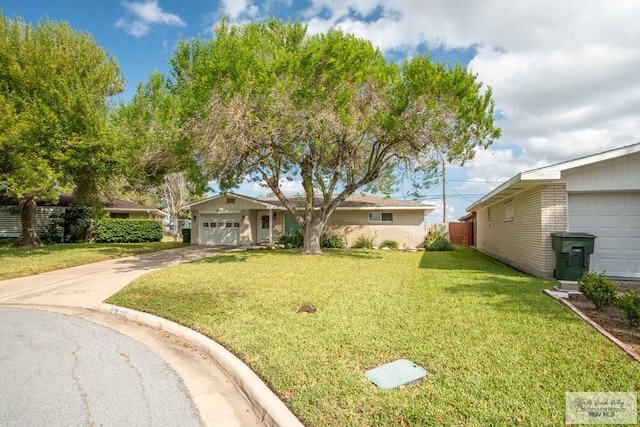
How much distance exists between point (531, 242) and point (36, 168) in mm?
17094

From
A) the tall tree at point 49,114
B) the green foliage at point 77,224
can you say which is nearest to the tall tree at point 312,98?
the tall tree at point 49,114

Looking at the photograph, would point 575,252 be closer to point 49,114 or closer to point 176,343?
point 176,343

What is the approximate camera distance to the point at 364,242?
21234 mm

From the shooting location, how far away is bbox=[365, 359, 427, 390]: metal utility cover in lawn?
3.35 metres

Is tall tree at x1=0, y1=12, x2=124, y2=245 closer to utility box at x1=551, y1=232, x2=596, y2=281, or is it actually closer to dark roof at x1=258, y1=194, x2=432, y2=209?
dark roof at x1=258, y1=194, x2=432, y2=209

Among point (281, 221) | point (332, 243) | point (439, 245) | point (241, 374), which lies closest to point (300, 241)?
point (332, 243)

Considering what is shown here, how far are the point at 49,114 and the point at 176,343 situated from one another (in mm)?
13252

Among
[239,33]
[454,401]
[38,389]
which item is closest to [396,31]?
[239,33]

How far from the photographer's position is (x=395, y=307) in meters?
6.20

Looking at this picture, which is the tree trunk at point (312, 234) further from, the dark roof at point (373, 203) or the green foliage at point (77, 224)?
the green foliage at point (77, 224)

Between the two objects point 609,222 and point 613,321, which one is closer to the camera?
point 613,321

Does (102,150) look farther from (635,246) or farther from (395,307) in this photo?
(635,246)

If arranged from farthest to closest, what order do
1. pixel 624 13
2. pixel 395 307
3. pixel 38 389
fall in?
pixel 624 13, pixel 395 307, pixel 38 389

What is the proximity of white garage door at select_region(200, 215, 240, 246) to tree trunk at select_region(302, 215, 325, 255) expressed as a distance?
727cm
